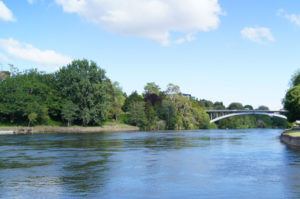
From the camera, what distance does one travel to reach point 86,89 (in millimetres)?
103375

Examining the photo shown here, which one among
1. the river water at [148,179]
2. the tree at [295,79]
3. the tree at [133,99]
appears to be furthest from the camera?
the tree at [133,99]

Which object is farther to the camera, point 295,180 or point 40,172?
point 40,172

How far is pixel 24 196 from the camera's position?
13.0 metres

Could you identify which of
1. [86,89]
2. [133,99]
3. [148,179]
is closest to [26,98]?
[86,89]

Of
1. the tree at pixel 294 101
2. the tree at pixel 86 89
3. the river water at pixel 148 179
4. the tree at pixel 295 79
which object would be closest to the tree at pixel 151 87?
the tree at pixel 86 89

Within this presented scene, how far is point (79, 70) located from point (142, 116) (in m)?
31.8

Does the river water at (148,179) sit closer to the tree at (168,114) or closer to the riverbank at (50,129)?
the riverbank at (50,129)

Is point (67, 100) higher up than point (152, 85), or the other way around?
point (152, 85)

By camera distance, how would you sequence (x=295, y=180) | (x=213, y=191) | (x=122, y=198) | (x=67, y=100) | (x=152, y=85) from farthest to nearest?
(x=152, y=85) < (x=67, y=100) < (x=295, y=180) < (x=213, y=191) < (x=122, y=198)

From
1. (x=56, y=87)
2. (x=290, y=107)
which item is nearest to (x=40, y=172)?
(x=290, y=107)

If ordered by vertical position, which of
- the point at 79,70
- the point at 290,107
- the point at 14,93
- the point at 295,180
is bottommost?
the point at 295,180

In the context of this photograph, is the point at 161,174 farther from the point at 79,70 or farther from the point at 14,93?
the point at 79,70

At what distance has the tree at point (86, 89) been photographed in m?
102

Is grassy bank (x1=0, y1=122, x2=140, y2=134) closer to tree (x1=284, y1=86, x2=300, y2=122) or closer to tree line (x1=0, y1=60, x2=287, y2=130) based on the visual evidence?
tree line (x1=0, y1=60, x2=287, y2=130)
